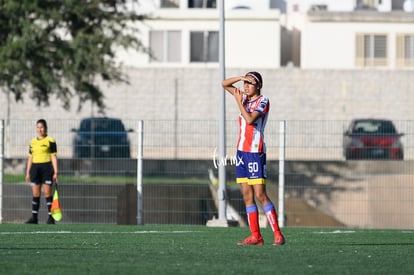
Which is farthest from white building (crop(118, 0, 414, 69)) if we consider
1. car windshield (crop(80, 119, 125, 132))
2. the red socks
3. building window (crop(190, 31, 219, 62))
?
the red socks

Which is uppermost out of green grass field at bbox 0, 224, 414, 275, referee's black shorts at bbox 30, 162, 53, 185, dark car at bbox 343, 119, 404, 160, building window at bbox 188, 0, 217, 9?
building window at bbox 188, 0, 217, 9

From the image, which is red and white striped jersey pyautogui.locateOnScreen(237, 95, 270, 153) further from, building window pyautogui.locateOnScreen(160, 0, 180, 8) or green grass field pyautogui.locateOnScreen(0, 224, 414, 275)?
building window pyautogui.locateOnScreen(160, 0, 180, 8)

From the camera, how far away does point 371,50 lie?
52688mm

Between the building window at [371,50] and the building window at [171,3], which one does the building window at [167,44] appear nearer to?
the building window at [171,3]

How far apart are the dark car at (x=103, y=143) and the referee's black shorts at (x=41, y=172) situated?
2004mm

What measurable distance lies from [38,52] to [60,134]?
1136cm

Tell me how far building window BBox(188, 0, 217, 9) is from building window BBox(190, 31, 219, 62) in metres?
2.77

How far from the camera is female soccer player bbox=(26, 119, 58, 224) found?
A: 70.5 feet

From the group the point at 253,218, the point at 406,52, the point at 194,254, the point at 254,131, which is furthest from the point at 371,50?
the point at 194,254

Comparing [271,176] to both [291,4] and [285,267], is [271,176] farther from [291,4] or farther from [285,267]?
[291,4]

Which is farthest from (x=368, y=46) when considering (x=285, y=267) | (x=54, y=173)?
(x=285, y=267)

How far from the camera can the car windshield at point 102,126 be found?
24141mm

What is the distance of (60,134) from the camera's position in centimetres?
2375

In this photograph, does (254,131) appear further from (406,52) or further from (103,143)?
(406,52)
